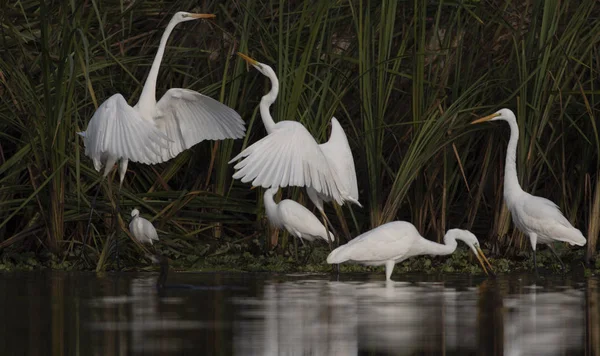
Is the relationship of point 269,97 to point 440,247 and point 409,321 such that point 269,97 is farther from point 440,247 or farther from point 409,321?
point 409,321

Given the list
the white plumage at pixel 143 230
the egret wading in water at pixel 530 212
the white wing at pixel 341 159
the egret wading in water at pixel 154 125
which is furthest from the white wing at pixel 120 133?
the egret wading in water at pixel 530 212

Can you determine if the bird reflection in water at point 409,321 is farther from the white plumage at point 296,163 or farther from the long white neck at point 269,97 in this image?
the long white neck at point 269,97

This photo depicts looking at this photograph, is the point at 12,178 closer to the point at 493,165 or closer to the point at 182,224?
the point at 182,224

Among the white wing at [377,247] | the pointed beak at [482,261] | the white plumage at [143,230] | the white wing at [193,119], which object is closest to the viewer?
the white wing at [377,247]

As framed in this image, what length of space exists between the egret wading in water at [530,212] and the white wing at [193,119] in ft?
7.88

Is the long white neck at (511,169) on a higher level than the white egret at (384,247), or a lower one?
higher

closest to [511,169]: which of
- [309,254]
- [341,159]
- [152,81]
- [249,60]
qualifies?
[341,159]

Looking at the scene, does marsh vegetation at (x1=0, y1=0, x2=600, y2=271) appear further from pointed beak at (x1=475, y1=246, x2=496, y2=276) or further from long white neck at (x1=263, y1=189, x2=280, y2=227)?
pointed beak at (x1=475, y1=246, x2=496, y2=276)

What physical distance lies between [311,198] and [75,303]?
14.0 feet

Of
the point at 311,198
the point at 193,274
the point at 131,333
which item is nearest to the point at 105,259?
the point at 193,274

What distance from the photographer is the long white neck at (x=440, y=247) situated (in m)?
9.76

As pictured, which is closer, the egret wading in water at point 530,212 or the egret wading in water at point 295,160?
the egret wading in water at point 295,160

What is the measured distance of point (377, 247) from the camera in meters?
9.34

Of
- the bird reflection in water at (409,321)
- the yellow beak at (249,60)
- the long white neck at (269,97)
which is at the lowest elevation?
the bird reflection in water at (409,321)
